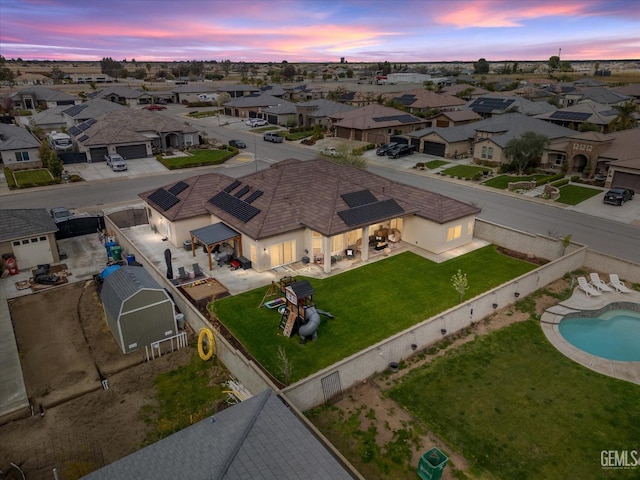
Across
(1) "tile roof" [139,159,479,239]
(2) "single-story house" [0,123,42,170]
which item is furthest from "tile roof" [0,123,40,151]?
(1) "tile roof" [139,159,479,239]

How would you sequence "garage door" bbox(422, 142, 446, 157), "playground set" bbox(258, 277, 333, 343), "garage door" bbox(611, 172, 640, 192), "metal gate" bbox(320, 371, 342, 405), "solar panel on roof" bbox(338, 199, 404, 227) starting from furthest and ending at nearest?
"garage door" bbox(422, 142, 446, 157) → "garage door" bbox(611, 172, 640, 192) → "solar panel on roof" bbox(338, 199, 404, 227) → "playground set" bbox(258, 277, 333, 343) → "metal gate" bbox(320, 371, 342, 405)

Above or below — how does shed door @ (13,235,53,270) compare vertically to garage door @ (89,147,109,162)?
below

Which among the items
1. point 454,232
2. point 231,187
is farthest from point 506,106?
point 231,187

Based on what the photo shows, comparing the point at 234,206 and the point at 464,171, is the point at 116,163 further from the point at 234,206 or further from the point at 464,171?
the point at 464,171

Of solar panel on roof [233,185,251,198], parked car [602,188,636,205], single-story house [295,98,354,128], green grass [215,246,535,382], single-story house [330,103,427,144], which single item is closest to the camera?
green grass [215,246,535,382]

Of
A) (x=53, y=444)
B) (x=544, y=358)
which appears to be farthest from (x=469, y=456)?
(x=53, y=444)

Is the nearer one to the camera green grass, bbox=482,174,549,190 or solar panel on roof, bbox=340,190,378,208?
solar panel on roof, bbox=340,190,378,208

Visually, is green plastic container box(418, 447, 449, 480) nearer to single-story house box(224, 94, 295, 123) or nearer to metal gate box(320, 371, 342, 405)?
metal gate box(320, 371, 342, 405)

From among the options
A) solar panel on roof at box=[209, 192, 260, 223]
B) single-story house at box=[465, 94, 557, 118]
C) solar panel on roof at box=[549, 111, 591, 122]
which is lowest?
solar panel on roof at box=[209, 192, 260, 223]
